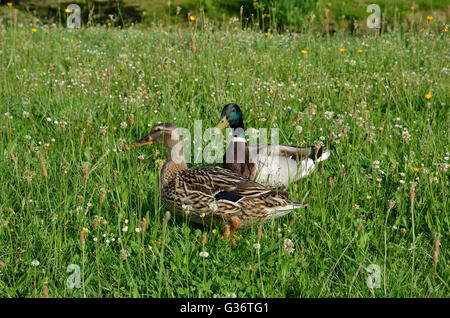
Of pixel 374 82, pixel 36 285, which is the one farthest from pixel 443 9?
pixel 36 285

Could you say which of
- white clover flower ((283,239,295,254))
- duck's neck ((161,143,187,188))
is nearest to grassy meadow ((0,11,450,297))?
white clover flower ((283,239,295,254))

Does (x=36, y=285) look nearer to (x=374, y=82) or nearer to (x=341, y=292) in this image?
(x=341, y=292)

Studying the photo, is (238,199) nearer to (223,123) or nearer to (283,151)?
(283,151)

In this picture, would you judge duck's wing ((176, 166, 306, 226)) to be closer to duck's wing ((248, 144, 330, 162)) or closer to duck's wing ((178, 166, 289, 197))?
duck's wing ((178, 166, 289, 197))

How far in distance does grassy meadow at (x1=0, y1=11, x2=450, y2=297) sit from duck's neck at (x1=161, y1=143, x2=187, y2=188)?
0.20 meters

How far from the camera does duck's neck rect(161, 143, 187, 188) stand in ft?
13.3

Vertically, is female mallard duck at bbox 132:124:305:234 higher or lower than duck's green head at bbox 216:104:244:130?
lower

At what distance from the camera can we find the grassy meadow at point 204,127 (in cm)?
310

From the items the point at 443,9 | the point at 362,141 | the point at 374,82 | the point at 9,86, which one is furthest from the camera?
the point at 443,9

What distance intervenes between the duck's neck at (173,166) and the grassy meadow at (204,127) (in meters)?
0.20

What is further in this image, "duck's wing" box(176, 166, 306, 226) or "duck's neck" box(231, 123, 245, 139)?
"duck's neck" box(231, 123, 245, 139)

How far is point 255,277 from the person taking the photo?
3.11 m

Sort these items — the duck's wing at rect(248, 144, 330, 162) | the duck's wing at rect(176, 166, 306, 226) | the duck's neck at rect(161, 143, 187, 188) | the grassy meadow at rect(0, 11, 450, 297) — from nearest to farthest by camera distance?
the grassy meadow at rect(0, 11, 450, 297) < the duck's wing at rect(176, 166, 306, 226) < the duck's neck at rect(161, 143, 187, 188) < the duck's wing at rect(248, 144, 330, 162)
